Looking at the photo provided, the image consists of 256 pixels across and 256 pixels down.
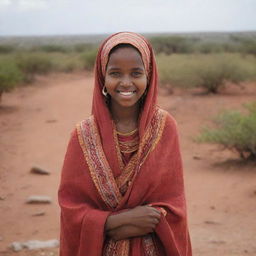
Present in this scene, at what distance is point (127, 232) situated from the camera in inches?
80.4

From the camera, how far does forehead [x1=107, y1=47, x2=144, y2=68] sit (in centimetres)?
206

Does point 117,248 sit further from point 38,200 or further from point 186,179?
point 186,179

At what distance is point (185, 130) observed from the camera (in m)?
10.7

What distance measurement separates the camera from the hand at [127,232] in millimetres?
2035

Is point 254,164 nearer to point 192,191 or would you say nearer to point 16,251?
point 192,191

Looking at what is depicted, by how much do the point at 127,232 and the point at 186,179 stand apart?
519cm

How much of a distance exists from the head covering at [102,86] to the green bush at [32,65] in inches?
818

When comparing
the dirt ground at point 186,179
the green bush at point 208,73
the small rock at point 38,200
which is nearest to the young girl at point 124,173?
the dirt ground at point 186,179

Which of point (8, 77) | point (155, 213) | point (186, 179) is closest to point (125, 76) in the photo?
point (155, 213)

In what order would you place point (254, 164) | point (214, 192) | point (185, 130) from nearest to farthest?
point (214, 192) < point (254, 164) < point (185, 130)

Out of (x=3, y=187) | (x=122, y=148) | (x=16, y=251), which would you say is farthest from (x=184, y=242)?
(x=3, y=187)

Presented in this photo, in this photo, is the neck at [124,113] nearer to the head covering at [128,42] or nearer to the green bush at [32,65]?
the head covering at [128,42]

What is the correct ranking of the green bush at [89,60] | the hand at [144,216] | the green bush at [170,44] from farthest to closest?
the green bush at [170,44], the green bush at [89,60], the hand at [144,216]

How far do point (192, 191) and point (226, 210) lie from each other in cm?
85
